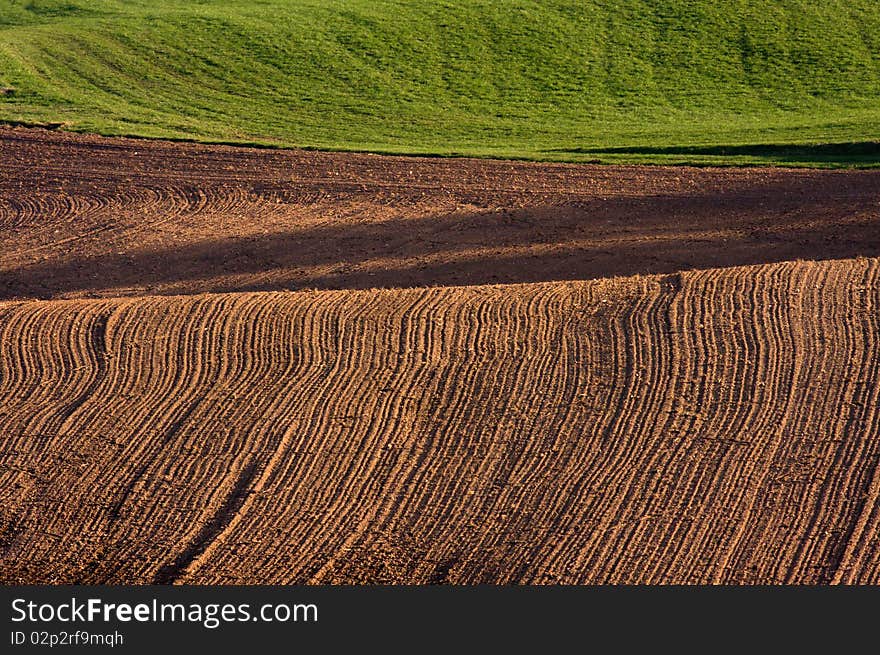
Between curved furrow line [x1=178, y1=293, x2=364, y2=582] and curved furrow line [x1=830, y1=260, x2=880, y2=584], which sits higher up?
curved furrow line [x1=830, y1=260, x2=880, y2=584]

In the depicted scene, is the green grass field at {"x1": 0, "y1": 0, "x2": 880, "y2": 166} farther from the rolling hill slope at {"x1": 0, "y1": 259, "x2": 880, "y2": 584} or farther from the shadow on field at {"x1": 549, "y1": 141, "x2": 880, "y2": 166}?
the rolling hill slope at {"x1": 0, "y1": 259, "x2": 880, "y2": 584}

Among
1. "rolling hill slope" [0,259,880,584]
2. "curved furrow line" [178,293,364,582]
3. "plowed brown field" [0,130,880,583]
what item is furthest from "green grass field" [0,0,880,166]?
"curved furrow line" [178,293,364,582]

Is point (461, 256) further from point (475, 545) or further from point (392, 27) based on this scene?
point (392, 27)

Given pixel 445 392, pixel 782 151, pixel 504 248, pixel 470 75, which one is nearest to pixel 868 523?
pixel 445 392

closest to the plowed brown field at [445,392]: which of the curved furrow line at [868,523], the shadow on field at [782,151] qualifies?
the curved furrow line at [868,523]

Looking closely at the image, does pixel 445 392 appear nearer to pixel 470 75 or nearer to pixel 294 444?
pixel 294 444

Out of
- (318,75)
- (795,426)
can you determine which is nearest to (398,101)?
(318,75)

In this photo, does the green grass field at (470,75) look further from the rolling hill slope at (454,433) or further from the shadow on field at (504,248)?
the rolling hill slope at (454,433)
